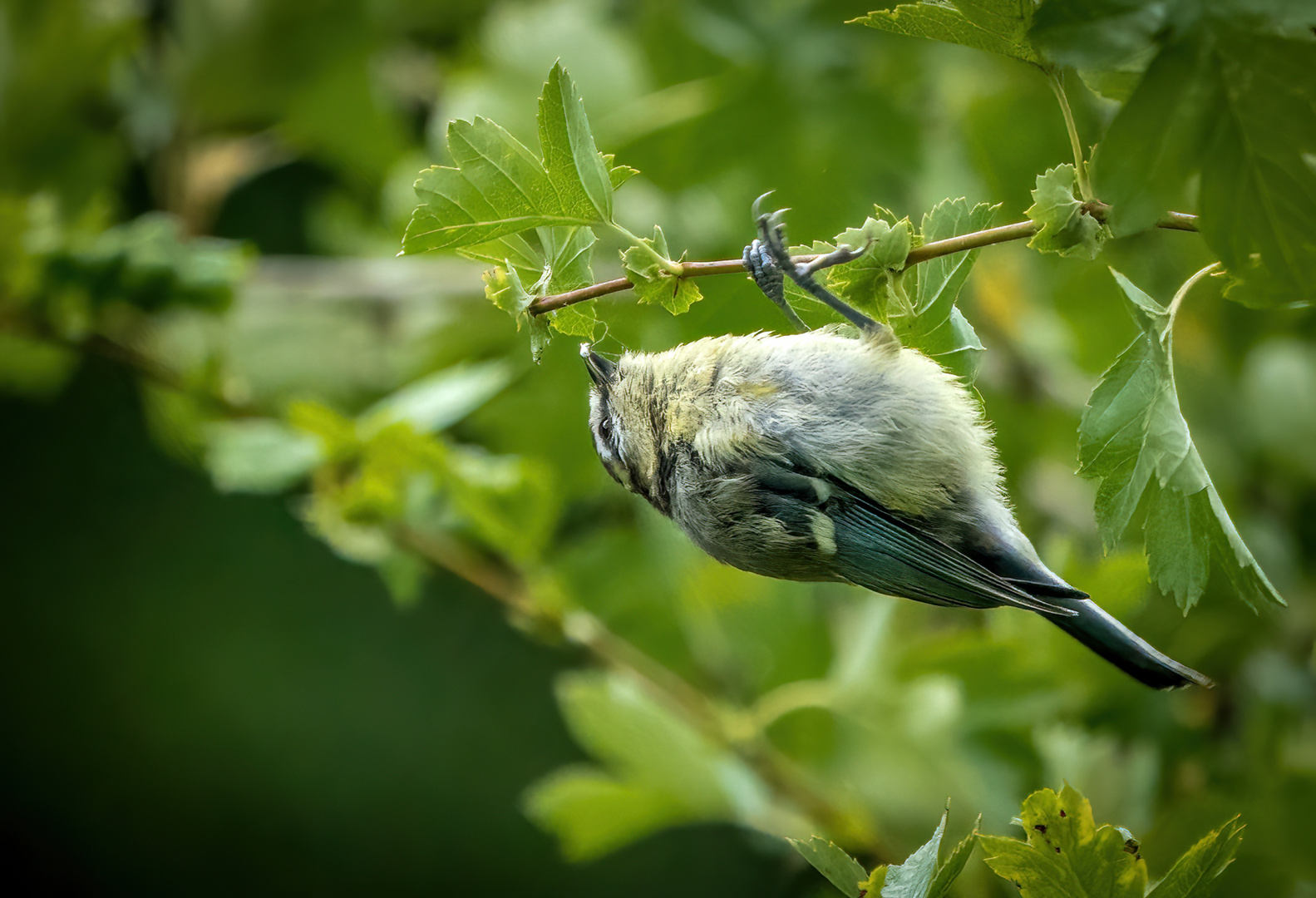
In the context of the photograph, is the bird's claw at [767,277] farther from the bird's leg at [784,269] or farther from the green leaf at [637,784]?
the green leaf at [637,784]

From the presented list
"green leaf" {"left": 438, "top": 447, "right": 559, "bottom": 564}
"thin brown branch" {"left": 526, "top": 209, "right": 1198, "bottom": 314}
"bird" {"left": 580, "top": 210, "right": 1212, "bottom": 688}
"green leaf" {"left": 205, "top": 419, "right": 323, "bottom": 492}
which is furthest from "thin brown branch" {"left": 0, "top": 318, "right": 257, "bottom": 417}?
"thin brown branch" {"left": 526, "top": 209, "right": 1198, "bottom": 314}

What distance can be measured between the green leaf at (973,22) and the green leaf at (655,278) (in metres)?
0.13

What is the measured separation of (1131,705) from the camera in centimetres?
85

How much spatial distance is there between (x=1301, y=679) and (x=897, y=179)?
66 centimetres

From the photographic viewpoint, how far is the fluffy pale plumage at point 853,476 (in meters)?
0.54

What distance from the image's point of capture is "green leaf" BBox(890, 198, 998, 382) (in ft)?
1.42

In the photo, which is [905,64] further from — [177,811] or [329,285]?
[177,811]

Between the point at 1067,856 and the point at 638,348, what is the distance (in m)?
0.49

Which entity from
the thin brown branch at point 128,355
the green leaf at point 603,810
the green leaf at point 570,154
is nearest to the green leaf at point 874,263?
the green leaf at point 570,154

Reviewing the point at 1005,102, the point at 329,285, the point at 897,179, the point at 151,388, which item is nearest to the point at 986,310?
the point at 897,179

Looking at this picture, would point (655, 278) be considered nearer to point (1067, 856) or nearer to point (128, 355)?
point (1067, 856)

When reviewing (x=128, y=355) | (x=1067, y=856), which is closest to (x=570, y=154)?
(x=1067, y=856)

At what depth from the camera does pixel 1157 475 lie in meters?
0.40

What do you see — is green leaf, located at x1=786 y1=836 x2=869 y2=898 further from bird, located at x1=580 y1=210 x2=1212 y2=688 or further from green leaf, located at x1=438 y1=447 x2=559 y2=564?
green leaf, located at x1=438 y1=447 x2=559 y2=564
